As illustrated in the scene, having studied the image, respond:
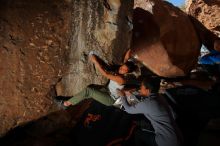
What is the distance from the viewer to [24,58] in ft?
8.00

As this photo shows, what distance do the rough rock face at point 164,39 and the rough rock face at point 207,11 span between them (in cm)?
190

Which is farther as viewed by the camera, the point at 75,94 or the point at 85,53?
the point at 75,94

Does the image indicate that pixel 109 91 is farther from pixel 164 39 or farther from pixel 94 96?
pixel 164 39

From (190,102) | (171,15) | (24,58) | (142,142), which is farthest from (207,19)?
(24,58)

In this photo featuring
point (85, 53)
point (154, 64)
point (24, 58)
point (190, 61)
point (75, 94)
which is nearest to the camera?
point (24, 58)

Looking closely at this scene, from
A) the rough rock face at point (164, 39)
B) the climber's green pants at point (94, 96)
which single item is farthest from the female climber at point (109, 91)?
the rough rock face at point (164, 39)

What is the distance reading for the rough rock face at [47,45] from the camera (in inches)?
93.7

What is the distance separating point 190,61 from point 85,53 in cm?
260

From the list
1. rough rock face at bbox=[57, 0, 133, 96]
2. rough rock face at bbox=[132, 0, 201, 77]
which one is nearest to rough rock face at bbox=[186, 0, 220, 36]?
rough rock face at bbox=[132, 0, 201, 77]

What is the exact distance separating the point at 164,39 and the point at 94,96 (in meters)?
1.93

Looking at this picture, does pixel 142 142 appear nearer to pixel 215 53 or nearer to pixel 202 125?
pixel 202 125

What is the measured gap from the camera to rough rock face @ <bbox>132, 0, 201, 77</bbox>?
13.8ft

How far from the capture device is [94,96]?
117 inches

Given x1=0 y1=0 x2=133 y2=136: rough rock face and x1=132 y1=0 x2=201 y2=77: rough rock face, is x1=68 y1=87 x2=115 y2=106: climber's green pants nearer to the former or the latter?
x1=0 y1=0 x2=133 y2=136: rough rock face
